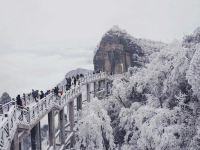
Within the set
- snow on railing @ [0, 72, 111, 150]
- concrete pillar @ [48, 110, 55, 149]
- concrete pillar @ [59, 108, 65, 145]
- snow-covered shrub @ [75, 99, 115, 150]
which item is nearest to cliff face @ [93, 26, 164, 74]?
snow-covered shrub @ [75, 99, 115, 150]

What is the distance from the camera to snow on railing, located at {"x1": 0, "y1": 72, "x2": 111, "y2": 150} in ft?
49.6

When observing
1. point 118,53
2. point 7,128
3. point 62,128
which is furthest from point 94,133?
point 118,53

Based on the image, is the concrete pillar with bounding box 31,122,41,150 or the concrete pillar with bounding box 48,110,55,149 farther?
the concrete pillar with bounding box 48,110,55,149

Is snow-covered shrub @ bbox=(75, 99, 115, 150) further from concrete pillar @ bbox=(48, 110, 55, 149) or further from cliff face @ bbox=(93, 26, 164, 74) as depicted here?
cliff face @ bbox=(93, 26, 164, 74)

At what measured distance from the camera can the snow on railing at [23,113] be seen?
15.1m

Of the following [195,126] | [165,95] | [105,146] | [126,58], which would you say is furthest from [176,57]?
[126,58]

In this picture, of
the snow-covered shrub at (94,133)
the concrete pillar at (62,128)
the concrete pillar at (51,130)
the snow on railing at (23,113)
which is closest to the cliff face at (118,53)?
the snow-covered shrub at (94,133)

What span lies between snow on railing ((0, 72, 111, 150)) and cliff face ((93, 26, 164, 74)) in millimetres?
43511

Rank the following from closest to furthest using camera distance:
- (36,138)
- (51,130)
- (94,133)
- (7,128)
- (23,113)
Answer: (7,128) < (23,113) < (36,138) < (51,130) < (94,133)

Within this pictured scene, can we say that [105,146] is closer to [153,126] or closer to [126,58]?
[153,126]

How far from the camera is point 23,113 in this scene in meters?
19.2

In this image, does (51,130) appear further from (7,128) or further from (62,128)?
(7,128)

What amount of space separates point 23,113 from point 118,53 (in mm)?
59776

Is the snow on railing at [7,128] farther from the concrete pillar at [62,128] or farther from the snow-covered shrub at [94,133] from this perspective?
the snow-covered shrub at [94,133]
